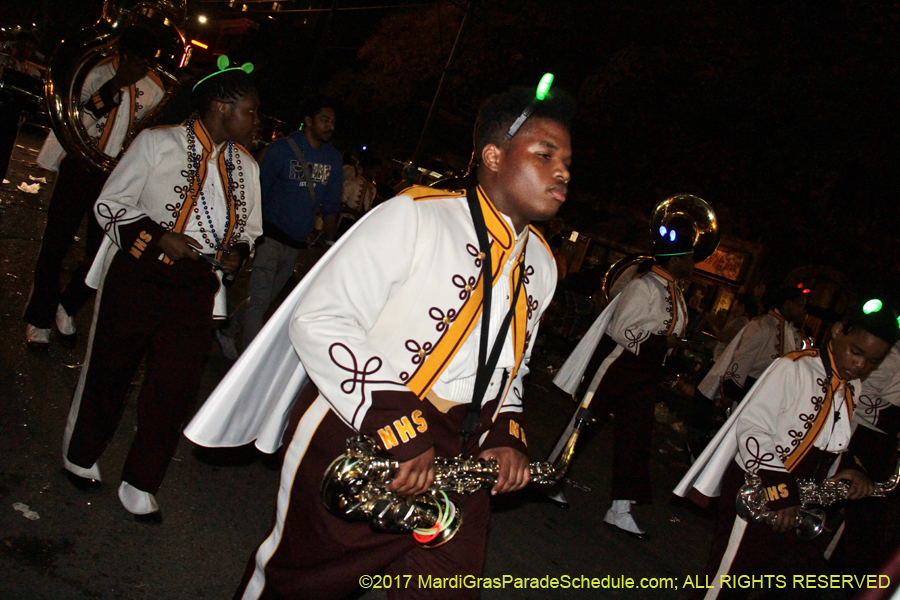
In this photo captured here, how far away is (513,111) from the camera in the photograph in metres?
2.37

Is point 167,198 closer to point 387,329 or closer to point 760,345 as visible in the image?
point 387,329

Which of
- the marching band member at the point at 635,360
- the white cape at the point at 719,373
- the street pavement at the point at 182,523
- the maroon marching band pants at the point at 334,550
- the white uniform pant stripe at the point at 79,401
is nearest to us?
the maroon marching band pants at the point at 334,550

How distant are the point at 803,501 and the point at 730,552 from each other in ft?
1.59

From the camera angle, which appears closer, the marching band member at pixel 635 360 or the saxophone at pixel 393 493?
the saxophone at pixel 393 493

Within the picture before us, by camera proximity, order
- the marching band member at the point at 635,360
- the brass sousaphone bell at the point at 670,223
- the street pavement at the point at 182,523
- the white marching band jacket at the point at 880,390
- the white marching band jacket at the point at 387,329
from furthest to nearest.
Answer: the brass sousaphone bell at the point at 670,223 → the white marching band jacket at the point at 880,390 → the marching band member at the point at 635,360 → the street pavement at the point at 182,523 → the white marching band jacket at the point at 387,329

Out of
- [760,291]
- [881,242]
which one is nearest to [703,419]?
[760,291]

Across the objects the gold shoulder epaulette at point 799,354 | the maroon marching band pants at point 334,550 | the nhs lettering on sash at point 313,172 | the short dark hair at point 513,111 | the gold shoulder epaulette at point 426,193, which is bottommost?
the maroon marching band pants at point 334,550

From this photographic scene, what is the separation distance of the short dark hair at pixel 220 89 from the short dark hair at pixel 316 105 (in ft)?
8.61

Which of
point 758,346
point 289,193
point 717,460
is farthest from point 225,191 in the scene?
point 758,346

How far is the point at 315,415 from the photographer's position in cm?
221

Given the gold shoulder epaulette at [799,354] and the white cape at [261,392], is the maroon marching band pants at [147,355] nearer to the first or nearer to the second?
the white cape at [261,392]

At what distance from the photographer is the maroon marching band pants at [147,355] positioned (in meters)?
3.44

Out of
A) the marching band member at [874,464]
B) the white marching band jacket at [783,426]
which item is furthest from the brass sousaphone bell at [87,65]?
the marching band member at [874,464]

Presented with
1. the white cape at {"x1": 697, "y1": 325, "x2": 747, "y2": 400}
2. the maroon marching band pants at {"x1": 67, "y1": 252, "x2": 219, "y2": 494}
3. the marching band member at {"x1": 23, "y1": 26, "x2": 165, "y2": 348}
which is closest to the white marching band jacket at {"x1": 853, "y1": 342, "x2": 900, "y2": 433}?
the white cape at {"x1": 697, "y1": 325, "x2": 747, "y2": 400}
